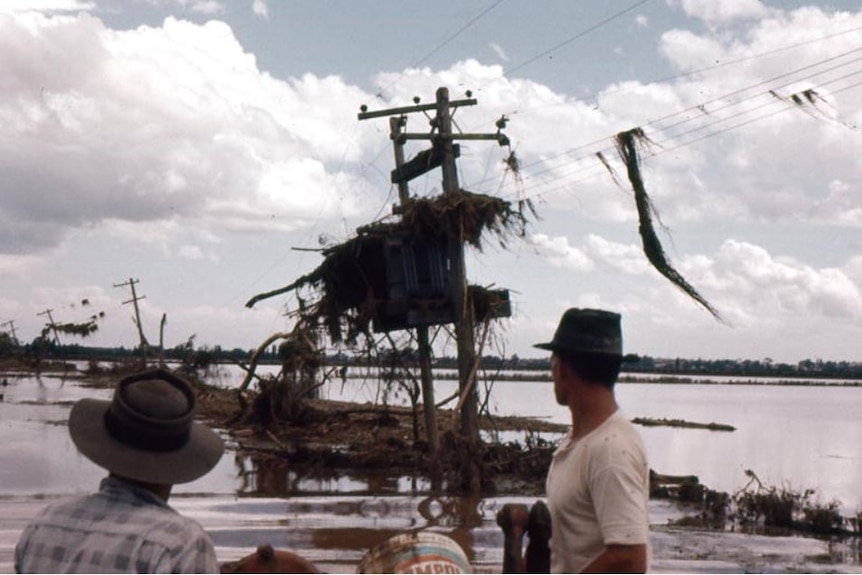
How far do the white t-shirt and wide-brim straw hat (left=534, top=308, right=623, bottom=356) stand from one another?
0.25 m

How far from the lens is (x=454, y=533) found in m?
12.6

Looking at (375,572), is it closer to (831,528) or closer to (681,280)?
(681,280)

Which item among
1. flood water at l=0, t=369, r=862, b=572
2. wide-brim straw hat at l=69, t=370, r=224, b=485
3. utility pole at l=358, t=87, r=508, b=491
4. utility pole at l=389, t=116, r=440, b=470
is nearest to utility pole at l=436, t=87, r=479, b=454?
utility pole at l=358, t=87, r=508, b=491

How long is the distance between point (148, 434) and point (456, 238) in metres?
13.1

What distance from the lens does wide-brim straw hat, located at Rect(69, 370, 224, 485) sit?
3059mm

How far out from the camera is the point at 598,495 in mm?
3596

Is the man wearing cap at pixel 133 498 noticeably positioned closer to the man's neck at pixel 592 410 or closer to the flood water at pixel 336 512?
the man's neck at pixel 592 410

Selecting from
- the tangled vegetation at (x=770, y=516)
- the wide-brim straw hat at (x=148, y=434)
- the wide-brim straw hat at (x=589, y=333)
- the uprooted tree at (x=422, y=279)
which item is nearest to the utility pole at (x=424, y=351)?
the uprooted tree at (x=422, y=279)

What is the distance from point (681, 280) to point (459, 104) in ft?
19.0

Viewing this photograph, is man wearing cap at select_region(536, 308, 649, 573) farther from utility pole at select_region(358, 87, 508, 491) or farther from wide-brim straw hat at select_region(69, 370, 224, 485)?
utility pole at select_region(358, 87, 508, 491)

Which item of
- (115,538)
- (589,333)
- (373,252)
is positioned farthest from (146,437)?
(373,252)

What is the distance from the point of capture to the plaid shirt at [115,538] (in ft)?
9.45

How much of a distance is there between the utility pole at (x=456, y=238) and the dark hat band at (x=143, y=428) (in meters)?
12.8

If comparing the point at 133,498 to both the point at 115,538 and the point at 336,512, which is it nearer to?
the point at 115,538
